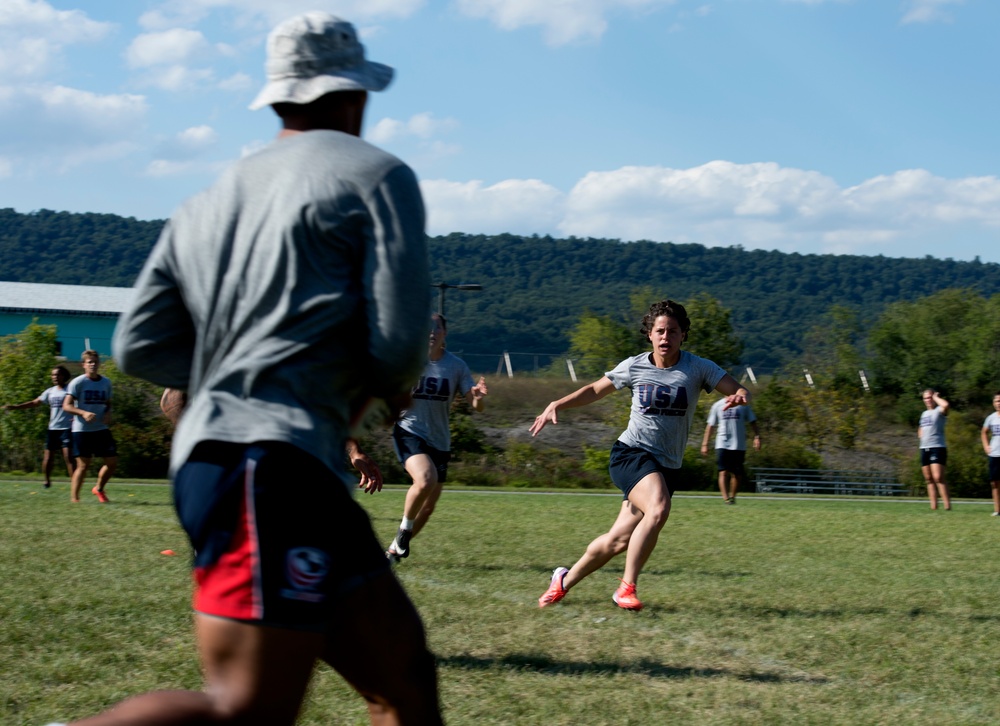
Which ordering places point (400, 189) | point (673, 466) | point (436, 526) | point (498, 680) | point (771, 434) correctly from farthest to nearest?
point (771, 434) → point (436, 526) → point (673, 466) → point (498, 680) → point (400, 189)

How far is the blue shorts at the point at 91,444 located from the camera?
15.9 metres

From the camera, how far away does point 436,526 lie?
14.1 meters

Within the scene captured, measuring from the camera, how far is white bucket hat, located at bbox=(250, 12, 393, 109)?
2.54m

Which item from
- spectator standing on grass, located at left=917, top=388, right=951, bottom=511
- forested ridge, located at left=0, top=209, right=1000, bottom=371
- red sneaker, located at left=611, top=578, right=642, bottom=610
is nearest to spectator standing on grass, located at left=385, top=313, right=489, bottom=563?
red sneaker, located at left=611, top=578, right=642, bottom=610

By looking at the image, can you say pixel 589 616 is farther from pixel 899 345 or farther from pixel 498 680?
pixel 899 345

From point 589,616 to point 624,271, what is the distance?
13471 centimetres

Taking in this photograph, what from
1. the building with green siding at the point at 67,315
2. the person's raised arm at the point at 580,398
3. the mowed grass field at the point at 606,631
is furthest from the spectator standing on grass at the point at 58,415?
the building with green siding at the point at 67,315

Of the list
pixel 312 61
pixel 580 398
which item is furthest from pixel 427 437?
pixel 312 61

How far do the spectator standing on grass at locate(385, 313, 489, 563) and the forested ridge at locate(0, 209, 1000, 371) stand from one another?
95430 millimetres

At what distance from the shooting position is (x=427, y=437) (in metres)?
9.63

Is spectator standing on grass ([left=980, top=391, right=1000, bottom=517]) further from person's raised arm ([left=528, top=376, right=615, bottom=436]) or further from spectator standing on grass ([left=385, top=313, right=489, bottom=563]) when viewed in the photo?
person's raised arm ([left=528, top=376, right=615, bottom=436])

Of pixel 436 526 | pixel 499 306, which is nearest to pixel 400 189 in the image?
pixel 436 526

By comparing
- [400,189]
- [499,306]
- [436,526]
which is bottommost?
[436,526]

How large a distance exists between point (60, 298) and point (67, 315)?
3.40 metres
